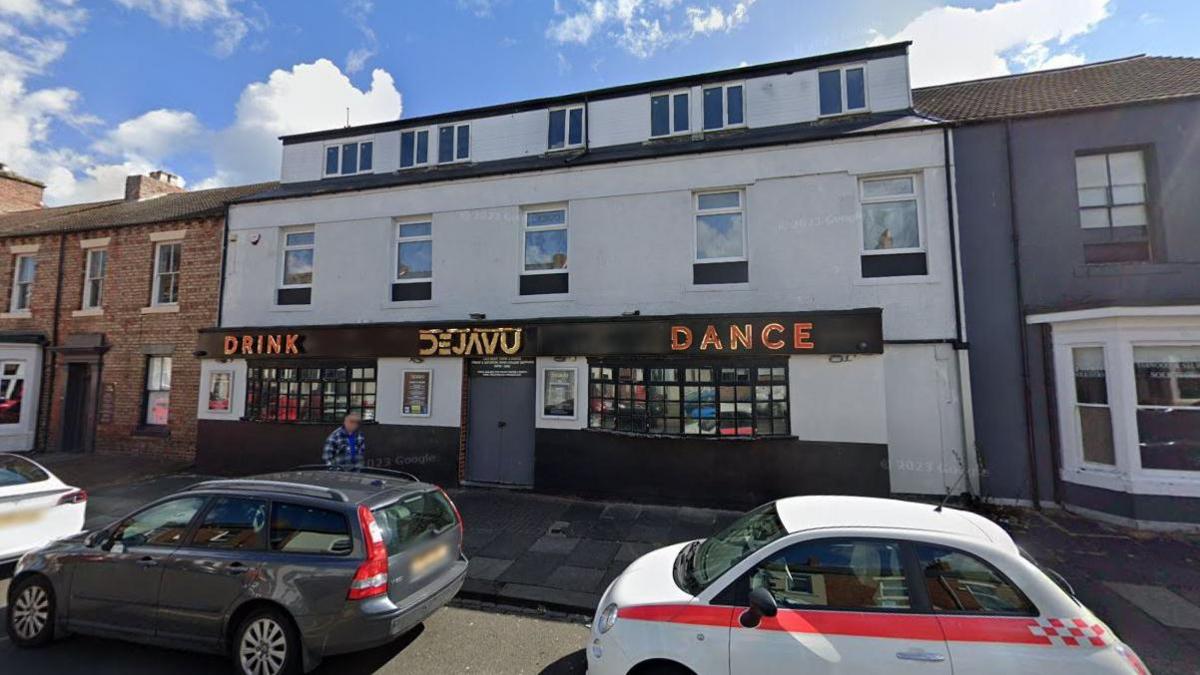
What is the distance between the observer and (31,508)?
18.7ft

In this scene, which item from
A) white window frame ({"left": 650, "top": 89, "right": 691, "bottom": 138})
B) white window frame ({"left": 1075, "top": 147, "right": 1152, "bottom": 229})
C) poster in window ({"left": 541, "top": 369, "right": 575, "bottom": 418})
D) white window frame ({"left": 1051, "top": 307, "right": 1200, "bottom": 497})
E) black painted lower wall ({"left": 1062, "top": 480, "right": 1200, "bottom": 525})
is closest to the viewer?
black painted lower wall ({"left": 1062, "top": 480, "right": 1200, "bottom": 525})

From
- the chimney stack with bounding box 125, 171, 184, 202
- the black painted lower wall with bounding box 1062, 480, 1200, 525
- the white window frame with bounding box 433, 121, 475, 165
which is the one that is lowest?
the black painted lower wall with bounding box 1062, 480, 1200, 525

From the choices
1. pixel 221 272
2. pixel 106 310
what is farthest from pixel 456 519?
pixel 106 310

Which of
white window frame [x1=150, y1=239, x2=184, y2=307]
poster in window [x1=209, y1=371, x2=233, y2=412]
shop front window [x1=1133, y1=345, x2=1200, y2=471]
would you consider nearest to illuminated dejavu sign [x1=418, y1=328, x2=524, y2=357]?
poster in window [x1=209, y1=371, x2=233, y2=412]

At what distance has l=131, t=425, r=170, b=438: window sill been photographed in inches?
492

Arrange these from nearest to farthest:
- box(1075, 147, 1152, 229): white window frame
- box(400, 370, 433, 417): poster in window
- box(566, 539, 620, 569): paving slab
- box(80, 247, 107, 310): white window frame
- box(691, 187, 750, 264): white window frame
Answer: box(566, 539, 620, 569): paving slab → box(1075, 147, 1152, 229): white window frame → box(691, 187, 750, 264): white window frame → box(400, 370, 433, 417): poster in window → box(80, 247, 107, 310): white window frame

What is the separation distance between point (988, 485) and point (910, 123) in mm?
6308

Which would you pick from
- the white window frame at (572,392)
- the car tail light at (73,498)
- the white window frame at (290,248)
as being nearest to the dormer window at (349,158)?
the white window frame at (290,248)

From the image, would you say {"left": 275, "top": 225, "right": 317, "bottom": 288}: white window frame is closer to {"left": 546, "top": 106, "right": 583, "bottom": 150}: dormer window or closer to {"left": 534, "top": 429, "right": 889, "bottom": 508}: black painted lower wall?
{"left": 546, "top": 106, "right": 583, "bottom": 150}: dormer window

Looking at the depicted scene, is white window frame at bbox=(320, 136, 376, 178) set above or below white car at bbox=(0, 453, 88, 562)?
above

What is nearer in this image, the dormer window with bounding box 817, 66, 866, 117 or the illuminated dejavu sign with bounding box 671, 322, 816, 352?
the illuminated dejavu sign with bounding box 671, 322, 816, 352

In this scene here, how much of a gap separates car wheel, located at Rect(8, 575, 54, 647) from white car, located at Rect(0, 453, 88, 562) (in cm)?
139

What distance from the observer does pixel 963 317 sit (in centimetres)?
843

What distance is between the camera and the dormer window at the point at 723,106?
10.5 m
